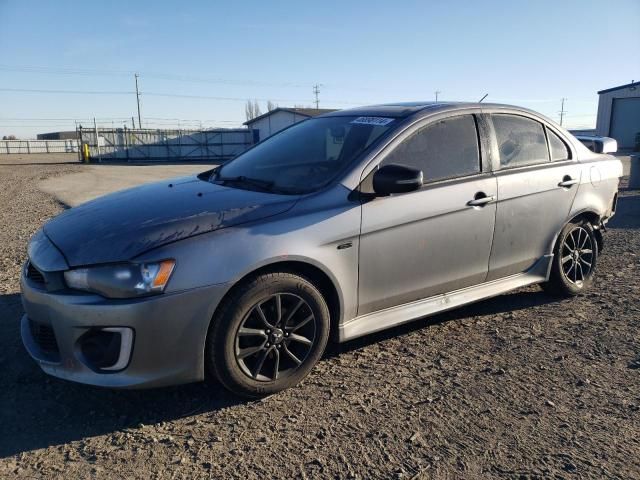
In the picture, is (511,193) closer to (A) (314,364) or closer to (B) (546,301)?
(B) (546,301)

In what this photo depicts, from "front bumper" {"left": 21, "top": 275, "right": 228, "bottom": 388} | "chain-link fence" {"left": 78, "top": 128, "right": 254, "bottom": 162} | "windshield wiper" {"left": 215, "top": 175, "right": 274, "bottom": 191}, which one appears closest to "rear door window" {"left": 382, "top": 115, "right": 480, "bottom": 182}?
"windshield wiper" {"left": 215, "top": 175, "right": 274, "bottom": 191}

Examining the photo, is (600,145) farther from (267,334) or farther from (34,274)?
(34,274)

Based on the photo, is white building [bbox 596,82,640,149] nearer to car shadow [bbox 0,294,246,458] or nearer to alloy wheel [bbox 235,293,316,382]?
alloy wheel [bbox 235,293,316,382]

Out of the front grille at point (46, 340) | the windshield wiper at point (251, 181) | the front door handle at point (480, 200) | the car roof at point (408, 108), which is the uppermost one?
the car roof at point (408, 108)

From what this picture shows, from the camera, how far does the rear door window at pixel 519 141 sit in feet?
13.4

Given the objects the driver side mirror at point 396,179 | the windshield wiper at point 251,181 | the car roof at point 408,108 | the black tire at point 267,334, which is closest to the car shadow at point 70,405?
the black tire at point 267,334

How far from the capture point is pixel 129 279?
2611 millimetres

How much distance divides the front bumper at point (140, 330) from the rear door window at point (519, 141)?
258 cm

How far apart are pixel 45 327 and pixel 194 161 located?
39.0 meters

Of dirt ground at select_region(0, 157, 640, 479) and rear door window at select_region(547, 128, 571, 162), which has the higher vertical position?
rear door window at select_region(547, 128, 571, 162)

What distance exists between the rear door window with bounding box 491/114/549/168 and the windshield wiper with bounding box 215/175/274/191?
184cm

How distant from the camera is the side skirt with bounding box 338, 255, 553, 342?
3321mm

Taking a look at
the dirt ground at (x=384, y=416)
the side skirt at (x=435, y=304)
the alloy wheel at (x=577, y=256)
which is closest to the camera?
the dirt ground at (x=384, y=416)

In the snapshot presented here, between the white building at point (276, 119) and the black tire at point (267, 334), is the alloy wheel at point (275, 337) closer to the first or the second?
the black tire at point (267, 334)
